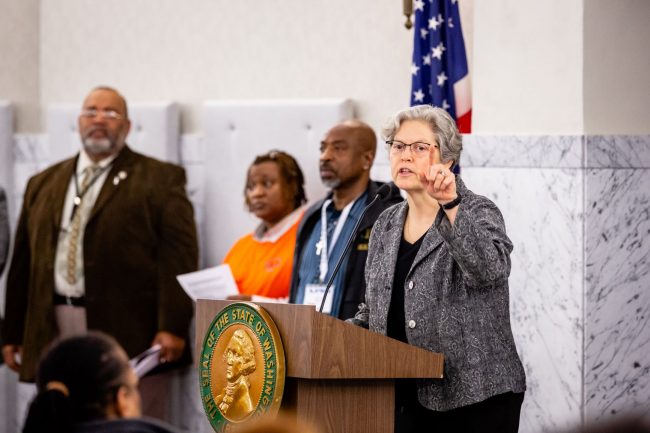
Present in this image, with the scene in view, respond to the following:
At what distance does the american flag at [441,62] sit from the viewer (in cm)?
578

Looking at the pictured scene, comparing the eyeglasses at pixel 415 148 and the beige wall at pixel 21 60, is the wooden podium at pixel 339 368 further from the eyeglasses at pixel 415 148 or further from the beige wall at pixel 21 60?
the beige wall at pixel 21 60

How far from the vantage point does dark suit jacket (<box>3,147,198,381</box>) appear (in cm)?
669

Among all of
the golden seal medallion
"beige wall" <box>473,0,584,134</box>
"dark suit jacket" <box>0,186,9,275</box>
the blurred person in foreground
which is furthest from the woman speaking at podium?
"dark suit jacket" <box>0,186,9,275</box>

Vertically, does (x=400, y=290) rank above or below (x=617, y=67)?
below

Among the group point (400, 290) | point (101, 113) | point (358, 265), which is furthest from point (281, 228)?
point (400, 290)

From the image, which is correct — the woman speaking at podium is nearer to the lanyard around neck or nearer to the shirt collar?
the lanyard around neck

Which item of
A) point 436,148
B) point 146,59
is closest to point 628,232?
point 436,148

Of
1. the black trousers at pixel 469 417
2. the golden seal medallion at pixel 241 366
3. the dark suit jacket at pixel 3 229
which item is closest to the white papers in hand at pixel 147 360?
the dark suit jacket at pixel 3 229

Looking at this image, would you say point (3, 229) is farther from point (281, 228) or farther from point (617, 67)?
point (617, 67)

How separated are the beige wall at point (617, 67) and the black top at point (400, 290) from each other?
171 centimetres

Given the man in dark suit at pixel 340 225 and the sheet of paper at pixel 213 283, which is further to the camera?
the sheet of paper at pixel 213 283

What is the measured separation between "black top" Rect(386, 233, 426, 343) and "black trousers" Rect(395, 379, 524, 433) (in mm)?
173

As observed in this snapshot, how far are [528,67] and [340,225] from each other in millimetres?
1113

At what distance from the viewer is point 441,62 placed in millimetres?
5824
